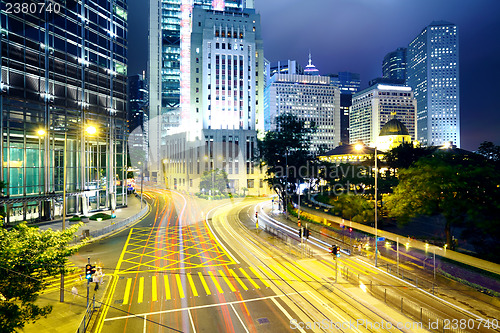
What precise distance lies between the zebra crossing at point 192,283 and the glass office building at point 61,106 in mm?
18304

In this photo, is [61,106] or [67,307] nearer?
[67,307]

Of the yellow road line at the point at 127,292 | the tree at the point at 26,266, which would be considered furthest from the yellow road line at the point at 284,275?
the tree at the point at 26,266

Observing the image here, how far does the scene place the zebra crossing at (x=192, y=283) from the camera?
63.5ft

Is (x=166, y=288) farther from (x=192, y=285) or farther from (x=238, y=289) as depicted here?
(x=238, y=289)

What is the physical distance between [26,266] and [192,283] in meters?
10.6

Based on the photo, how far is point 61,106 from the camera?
43656mm

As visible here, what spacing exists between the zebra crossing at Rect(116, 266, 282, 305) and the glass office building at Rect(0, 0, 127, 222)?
1830 cm

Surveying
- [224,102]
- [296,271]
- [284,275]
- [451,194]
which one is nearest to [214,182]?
[224,102]

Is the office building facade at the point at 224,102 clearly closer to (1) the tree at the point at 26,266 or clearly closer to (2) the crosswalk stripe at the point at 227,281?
(2) the crosswalk stripe at the point at 227,281

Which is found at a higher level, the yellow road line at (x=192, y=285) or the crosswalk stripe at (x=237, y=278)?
the yellow road line at (x=192, y=285)

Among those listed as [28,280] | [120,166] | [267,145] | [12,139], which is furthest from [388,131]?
[28,280]

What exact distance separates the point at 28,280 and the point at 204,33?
340 feet

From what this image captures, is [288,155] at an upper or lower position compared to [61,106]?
lower

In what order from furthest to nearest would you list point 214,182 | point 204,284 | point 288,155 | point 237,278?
point 214,182, point 288,155, point 237,278, point 204,284
